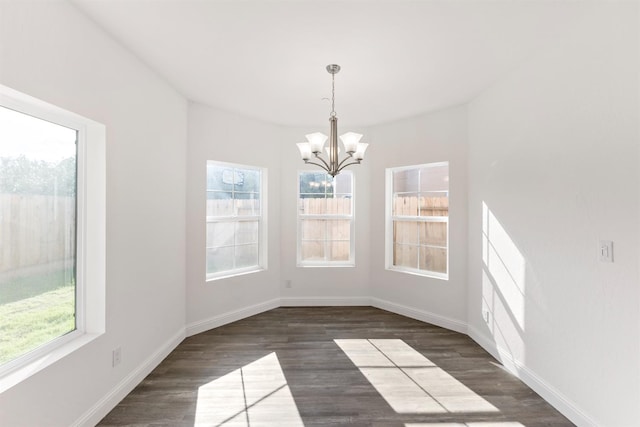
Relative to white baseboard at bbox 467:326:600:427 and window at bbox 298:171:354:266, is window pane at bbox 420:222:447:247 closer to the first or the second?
window at bbox 298:171:354:266

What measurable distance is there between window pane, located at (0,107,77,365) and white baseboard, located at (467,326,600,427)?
11.2 feet

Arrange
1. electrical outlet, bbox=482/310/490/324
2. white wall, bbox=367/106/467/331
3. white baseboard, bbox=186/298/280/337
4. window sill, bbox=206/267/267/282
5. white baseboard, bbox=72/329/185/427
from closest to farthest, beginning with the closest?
white baseboard, bbox=72/329/185/427 < electrical outlet, bbox=482/310/490/324 < white baseboard, bbox=186/298/280/337 < white wall, bbox=367/106/467/331 < window sill, bbox=206/267/267/282

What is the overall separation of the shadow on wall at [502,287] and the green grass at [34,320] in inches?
133

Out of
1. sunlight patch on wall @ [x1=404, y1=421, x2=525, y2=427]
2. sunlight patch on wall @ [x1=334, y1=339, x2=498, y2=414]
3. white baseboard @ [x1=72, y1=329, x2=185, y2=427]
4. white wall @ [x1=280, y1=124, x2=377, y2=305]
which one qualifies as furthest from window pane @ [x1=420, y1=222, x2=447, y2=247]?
white baseboard @ [x1=72, y1=329, x2=185, y2=427]

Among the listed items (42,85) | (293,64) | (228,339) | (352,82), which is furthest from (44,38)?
(228,339)

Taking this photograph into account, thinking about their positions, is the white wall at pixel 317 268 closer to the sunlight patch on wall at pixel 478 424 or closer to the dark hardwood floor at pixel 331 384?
the dark hardwood floor at pixel 331 384

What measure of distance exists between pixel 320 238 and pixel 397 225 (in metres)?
1.14

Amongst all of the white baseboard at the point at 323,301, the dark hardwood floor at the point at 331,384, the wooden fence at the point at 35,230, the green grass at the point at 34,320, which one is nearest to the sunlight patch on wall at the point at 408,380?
Answer: the dark hardwood floor at the point at 331,384

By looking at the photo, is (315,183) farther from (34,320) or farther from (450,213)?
(34,320)

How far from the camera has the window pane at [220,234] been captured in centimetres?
379

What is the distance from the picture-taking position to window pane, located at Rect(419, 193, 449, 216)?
386 cm

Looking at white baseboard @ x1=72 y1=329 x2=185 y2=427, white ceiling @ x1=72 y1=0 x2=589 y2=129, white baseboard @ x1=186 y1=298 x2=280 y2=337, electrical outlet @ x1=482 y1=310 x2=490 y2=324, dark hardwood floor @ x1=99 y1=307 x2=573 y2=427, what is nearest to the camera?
white ceiling @ x1=72 y1=0 x2=589 y2=129

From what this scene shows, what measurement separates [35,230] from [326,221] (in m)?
3.33

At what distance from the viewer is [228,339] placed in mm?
3369
